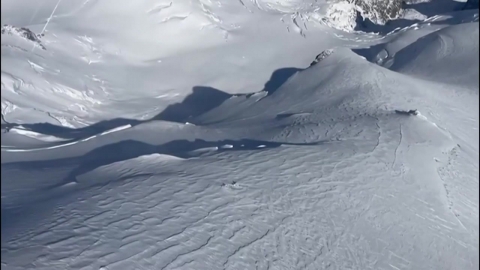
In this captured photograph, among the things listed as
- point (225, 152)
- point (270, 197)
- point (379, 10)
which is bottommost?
point (270, 197)

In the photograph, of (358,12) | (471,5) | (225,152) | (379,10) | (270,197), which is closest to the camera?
(270,197)

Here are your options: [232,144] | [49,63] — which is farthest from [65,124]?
[232,144]

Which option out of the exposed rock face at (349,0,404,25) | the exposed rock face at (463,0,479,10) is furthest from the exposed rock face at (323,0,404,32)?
the exposed rock face at (463,0,479,10)

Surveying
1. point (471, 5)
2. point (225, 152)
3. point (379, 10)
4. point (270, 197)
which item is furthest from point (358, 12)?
point (270, 197)

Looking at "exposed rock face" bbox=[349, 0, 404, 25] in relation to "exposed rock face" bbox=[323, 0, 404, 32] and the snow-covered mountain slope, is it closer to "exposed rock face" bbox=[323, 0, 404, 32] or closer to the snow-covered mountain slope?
"exposed rock face" bbox=[323, 0, 404, 32]

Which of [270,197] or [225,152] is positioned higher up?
[225,152]

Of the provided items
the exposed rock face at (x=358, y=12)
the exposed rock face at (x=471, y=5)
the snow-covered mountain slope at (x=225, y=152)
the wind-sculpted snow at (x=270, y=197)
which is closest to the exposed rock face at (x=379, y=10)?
the exposed rock face at (x=358, y=12)

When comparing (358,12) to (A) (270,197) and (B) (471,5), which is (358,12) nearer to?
(B) (471,5)

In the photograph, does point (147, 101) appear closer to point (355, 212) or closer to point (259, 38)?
point (259, 38)
